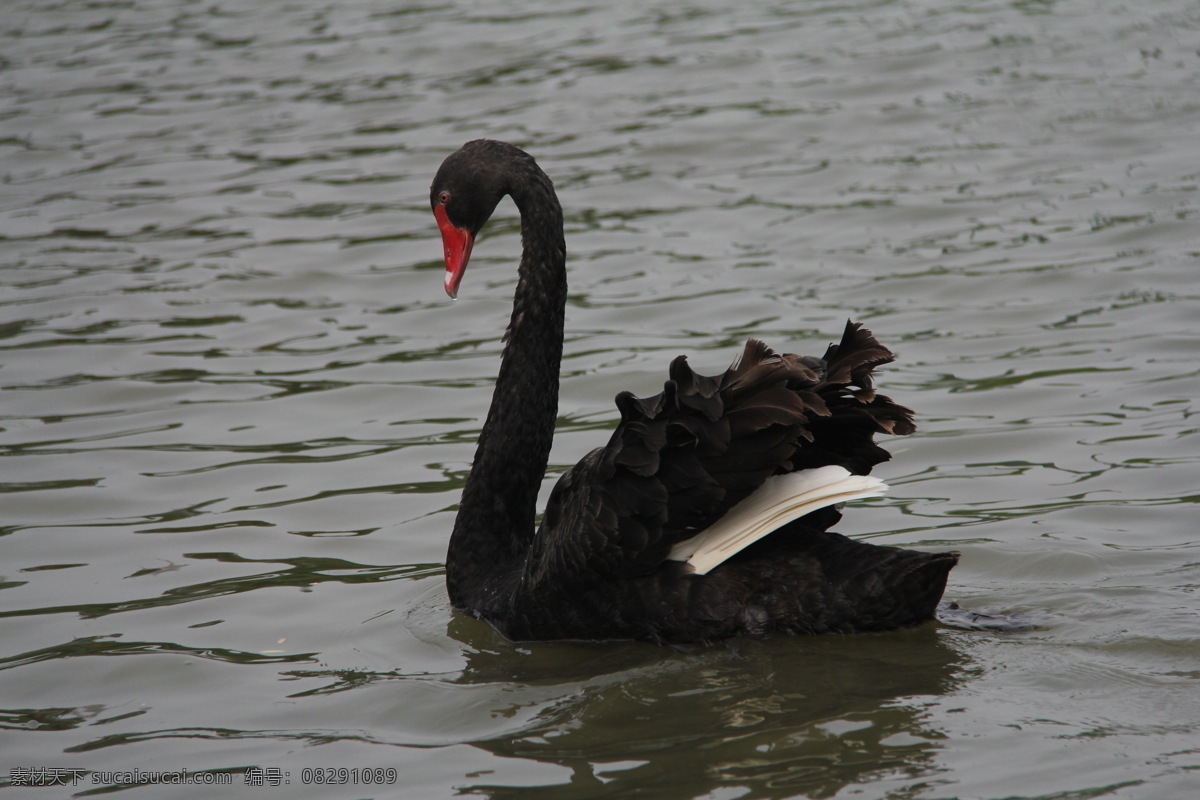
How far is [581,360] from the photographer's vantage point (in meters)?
7.28

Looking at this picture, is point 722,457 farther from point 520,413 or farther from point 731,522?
point 520,413

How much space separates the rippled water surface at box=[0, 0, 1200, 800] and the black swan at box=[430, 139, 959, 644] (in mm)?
153

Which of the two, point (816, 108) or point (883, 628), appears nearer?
point (883, 628)

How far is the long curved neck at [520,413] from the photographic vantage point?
474 centimetres

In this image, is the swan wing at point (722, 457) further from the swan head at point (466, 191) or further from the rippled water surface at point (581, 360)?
the swan head at point (466, 191)

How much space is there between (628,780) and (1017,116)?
8.42 meters

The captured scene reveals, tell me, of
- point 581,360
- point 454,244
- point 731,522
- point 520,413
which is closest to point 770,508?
point 731,522

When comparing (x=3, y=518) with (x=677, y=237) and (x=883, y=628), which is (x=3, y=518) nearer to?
(x=883, y=628)

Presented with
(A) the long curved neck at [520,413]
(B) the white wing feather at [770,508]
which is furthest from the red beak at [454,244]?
(B) the white wing feather at [770,508]

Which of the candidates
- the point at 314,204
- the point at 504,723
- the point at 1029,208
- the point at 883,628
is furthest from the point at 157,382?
the point at 1029,208

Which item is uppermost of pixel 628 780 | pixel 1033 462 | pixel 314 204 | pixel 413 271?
pixel 314 204

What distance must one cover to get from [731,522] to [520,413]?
3.34 ft

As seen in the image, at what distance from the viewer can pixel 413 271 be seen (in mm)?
8883

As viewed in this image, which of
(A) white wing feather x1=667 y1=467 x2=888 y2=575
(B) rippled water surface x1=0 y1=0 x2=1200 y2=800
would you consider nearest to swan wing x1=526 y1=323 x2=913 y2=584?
(A) white wing feather x1=667 y1=467 x2=888 y2=575
